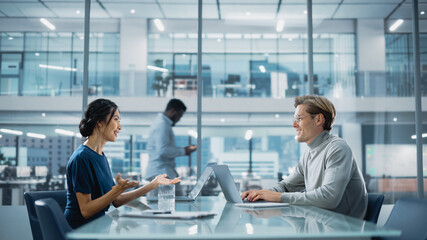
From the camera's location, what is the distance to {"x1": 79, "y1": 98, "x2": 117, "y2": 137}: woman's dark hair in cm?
275

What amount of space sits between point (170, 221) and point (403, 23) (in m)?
4.15

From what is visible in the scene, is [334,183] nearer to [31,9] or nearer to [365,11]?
[365,11]

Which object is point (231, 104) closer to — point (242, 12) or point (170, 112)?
point (170, 112)

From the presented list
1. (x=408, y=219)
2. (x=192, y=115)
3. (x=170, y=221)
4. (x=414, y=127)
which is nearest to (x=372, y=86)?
(x=414, y=127)

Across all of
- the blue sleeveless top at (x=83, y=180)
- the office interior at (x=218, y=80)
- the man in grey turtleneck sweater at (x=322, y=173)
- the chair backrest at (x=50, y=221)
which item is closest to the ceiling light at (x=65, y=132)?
the office interior at (x=218, y=80)

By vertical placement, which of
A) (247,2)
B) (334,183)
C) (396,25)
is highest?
(247,2)

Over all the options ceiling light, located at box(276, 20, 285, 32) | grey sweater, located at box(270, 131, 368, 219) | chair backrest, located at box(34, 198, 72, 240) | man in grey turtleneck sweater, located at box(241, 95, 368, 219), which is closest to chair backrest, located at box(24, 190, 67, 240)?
chair backrest, located at box(34, 198, 72, 240)

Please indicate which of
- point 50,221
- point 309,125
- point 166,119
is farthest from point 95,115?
point 166,119

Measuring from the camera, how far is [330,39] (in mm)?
4906

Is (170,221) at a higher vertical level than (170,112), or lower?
lower

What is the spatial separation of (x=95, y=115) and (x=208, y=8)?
2.58 meters

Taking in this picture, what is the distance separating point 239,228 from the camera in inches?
63.1

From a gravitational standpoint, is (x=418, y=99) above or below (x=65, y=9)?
below

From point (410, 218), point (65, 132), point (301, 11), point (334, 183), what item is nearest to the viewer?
point (410, 218)
